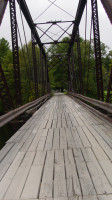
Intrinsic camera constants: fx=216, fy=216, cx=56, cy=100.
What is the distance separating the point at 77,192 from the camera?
2.45 meters

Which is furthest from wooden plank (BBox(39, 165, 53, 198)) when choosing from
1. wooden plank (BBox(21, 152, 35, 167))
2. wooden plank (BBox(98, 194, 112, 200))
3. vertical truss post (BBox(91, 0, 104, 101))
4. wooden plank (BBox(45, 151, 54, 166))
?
vertical truss post (BBox(91, 0, 104, 101))

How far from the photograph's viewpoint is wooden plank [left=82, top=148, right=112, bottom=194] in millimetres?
2492

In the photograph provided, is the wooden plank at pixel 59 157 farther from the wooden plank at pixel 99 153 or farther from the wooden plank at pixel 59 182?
the wooden plank at pixel 99 153

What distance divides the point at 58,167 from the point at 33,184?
24.2 inches

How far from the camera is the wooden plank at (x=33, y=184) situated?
246 cm

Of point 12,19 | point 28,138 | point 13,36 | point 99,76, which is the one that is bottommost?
point 28,138

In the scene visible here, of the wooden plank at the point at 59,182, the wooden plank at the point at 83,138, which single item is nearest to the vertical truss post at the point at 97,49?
the wooden plank at the point at 83,138

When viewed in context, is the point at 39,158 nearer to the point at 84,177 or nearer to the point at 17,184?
the point at 17,184

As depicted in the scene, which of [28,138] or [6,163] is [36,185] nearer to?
[6,163]

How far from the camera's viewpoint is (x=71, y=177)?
2.85 m

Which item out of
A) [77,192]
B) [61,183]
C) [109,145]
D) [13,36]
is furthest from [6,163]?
[13,36]

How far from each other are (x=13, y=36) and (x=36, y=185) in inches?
306

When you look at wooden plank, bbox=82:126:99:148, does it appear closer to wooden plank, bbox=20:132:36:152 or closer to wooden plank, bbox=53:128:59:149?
wooden plank, bbox=53:128:59:149

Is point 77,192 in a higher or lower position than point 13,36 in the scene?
lower
